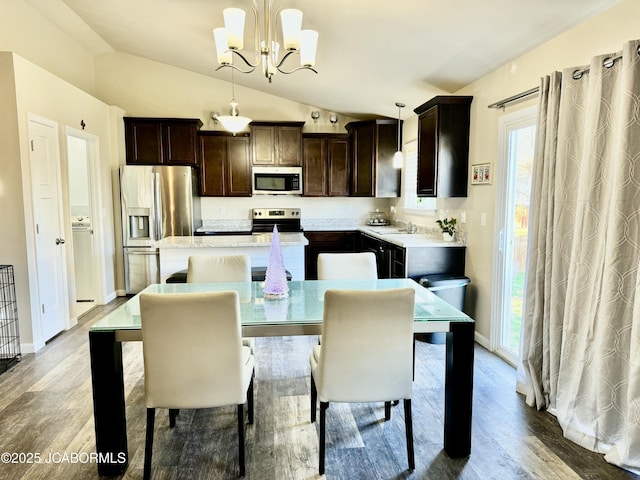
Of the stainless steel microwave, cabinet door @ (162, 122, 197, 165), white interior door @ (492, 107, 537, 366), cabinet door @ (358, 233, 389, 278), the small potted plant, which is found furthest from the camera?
the stainless steel microwave

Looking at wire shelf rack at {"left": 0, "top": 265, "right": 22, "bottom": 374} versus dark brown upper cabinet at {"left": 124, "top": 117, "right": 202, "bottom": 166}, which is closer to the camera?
wire shelf rack at {"left": 0, "top": 265, "right": 22, "bottom": 374}

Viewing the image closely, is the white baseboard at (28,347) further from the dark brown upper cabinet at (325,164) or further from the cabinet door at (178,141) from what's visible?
the dark brown upper cabinet at (325,164)

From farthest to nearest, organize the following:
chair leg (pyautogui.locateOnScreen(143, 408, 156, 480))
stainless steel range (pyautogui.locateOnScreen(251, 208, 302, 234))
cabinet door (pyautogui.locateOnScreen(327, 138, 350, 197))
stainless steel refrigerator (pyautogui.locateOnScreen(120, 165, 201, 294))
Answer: stainless steel range (pyautogui.locateOnScreen(251, 208, 302, 234)) → cabinet door (pyautogui.locateOnScreen(327, 138, 350, 197)) → stainless steel refrigerator (pyautogui.locateOnScreen(120, 165, 201, 294)) → chair leg (pyautogui.locateOnScreen(143, 408, 156, 480))

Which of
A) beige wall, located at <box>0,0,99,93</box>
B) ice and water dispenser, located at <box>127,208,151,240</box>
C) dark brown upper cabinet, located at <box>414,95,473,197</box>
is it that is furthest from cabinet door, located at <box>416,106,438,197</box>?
beige wall, located at <box>0,0,99,93</box>

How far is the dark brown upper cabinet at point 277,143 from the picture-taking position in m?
5.87

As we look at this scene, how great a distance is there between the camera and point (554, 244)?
233 centimetres

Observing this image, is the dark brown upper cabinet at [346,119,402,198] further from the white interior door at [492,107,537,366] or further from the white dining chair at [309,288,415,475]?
the white dining chair at [309,288,415,475]

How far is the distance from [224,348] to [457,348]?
43.2 inches

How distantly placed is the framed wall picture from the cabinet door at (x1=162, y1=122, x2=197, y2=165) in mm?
3746

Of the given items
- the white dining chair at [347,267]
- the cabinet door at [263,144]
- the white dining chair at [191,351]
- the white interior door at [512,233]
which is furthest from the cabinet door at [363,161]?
the white dining chair at [191,351]

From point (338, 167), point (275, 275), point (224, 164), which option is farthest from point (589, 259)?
point (224, 164)

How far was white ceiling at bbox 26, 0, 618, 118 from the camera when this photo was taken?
98.7 inches

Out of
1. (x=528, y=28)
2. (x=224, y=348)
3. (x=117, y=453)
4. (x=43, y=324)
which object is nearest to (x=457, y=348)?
(x=224, y=348)

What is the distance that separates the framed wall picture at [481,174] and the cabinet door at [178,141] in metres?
3.75
